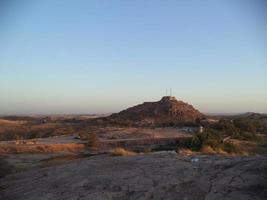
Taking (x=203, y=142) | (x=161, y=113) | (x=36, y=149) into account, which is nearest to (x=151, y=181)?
(x=203, y=142)

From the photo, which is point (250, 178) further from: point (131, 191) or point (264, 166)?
point (131, 191)

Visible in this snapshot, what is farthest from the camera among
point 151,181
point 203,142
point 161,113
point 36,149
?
point 161,113

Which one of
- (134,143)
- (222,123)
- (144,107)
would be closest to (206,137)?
(134,143)

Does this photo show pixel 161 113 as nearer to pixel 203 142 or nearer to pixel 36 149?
pixel 36 149

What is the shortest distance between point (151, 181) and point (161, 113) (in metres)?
57.4

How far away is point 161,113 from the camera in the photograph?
222ft

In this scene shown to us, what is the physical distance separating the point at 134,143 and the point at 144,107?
42.1 m

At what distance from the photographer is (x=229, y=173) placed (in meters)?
10.2

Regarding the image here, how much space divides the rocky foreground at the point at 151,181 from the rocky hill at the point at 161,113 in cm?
4778

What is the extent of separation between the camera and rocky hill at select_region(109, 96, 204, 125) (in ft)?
208

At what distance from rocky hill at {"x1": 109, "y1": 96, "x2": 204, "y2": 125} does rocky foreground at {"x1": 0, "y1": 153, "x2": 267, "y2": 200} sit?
157ft

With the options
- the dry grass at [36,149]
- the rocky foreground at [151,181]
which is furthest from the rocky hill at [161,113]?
the rocky foreground at [151,181]

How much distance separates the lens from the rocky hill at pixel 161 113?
63438mm

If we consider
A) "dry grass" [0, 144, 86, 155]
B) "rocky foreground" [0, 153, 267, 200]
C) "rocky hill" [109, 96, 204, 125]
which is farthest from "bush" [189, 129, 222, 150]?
"rocky hill" [109, 96, 204, 125]
